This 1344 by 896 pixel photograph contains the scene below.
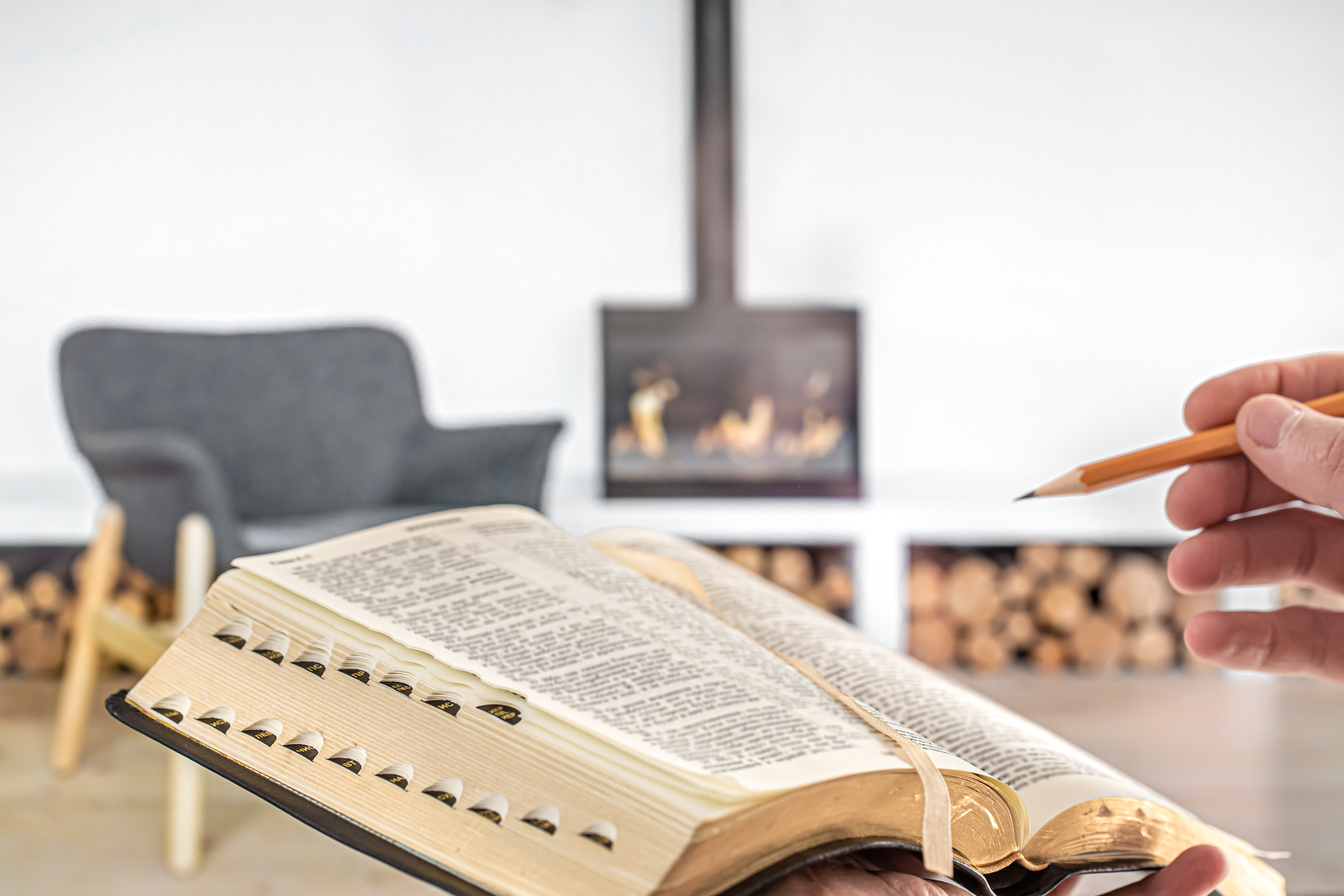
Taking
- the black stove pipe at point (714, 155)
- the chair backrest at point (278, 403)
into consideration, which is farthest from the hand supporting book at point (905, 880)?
the black stove pipe at point (714, 155)

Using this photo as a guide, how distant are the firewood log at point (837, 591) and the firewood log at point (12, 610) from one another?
1.72 metres

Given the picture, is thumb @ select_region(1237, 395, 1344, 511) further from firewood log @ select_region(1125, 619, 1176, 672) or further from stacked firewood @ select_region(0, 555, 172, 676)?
stacked firewood @ select_region(0, 555, 172, 676)

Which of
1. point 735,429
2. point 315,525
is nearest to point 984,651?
point 735,429

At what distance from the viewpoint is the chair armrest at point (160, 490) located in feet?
3.84

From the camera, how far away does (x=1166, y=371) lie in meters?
2.21

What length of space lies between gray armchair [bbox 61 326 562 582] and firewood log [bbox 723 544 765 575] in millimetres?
556

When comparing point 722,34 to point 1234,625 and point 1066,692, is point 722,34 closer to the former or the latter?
point 1066,692

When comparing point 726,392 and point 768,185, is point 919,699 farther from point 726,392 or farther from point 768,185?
point 768,185

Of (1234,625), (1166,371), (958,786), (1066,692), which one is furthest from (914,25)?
(958,786)

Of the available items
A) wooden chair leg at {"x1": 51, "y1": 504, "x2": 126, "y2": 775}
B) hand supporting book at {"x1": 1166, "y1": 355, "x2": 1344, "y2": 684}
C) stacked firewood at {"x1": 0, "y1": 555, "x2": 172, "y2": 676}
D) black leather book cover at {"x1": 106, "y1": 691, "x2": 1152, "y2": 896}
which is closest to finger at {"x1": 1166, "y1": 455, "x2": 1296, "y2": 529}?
hand supporting book at {"x1": 1166, "y1": 355, "x2": 1344, "y2": 684}

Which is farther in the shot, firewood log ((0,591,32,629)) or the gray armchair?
firewood log ((0,591,32,629))

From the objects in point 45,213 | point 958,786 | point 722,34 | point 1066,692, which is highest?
point 722,34

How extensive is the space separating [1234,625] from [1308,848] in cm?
77

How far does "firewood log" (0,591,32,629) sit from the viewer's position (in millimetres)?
1888
